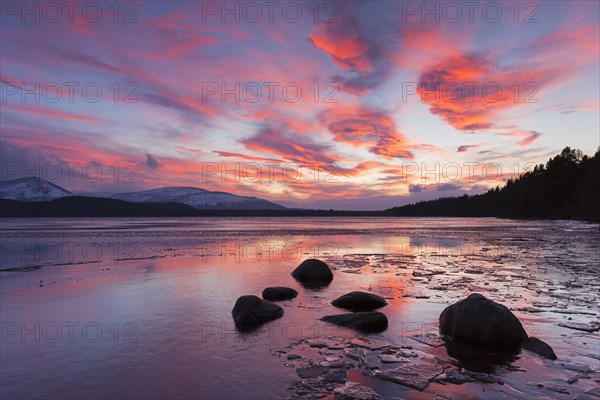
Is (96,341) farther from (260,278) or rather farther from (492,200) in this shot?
(492,200)

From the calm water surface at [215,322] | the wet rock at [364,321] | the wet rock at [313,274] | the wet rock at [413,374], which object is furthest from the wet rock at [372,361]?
the wet rock at [313,274]

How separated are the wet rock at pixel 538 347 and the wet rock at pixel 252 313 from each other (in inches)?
269

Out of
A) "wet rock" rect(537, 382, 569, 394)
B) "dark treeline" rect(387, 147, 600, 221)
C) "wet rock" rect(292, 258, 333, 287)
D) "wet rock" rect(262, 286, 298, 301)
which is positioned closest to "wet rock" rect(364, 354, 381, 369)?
"wet rock" rect(537, 382, 569, 394)

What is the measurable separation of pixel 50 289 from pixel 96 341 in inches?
339

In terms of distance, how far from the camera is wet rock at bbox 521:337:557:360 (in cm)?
833

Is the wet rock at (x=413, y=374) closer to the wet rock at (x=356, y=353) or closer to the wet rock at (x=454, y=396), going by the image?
the wet rock at (x=454, y=396)

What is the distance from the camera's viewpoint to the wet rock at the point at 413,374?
280 inches

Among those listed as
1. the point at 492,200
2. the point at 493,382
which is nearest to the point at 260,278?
the point at 493,382

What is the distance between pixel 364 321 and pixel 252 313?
3.41 meters

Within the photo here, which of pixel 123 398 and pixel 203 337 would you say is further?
pixel 203 337

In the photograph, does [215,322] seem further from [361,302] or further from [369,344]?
[361,302]

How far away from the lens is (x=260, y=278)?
1917 cm

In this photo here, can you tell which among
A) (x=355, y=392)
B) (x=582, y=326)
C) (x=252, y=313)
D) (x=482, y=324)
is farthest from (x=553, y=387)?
(x=252, y=313)

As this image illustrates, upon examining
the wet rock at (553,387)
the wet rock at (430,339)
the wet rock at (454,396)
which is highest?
the wet rock at (553,387)
